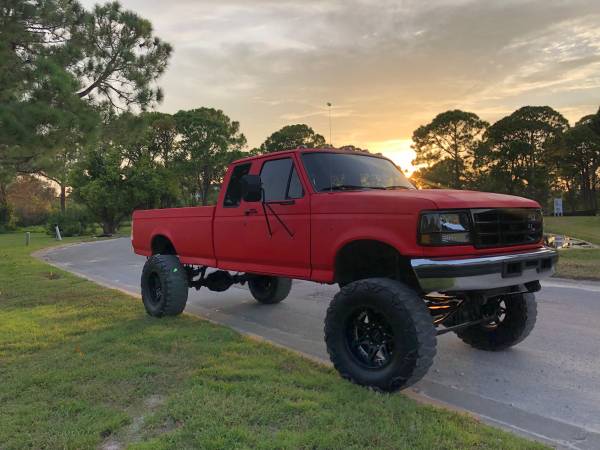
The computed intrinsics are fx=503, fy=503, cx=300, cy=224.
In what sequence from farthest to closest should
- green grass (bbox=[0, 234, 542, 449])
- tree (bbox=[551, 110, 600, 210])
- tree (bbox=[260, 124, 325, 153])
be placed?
tree (bbox=[260, 124, 325, 153]) → tree (bbox=[551, 110, 600, 210]) → green grass (bbox=[0, 234, 542, 449])

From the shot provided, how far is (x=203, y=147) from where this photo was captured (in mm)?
43312

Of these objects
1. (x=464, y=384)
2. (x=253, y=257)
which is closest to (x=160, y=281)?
(x=253, y=257)

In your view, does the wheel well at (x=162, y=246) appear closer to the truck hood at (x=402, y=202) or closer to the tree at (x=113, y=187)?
the truck hood at (x=402, y=202)

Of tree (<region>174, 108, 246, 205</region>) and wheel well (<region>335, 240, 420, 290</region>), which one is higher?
tree (<region>174, 108, 246, 205</region>)

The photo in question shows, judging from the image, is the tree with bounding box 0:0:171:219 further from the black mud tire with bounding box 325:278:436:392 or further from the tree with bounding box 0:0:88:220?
the black mud tire with bounding box 325:278:436:392

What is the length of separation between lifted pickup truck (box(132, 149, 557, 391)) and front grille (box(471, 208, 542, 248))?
0.03ft

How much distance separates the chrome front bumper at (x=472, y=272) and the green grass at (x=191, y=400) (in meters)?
0.93

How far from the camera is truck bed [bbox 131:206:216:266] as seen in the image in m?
6.36

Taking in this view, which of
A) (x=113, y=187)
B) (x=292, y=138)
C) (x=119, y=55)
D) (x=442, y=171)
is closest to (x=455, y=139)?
(x=442, y=171)

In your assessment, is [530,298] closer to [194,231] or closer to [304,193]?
[304,193]

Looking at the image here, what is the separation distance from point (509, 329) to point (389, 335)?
1803mm

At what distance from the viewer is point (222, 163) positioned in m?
43.2

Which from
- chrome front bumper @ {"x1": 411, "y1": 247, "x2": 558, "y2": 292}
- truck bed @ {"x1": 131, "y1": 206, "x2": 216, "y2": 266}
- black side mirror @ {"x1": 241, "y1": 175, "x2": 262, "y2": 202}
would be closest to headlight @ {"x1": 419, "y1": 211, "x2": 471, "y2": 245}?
chrome front bumper @ {"x1": 411, "y1": 247, "x2": 558, "y2": 292}

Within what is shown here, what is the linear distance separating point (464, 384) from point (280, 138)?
51.0 meters
